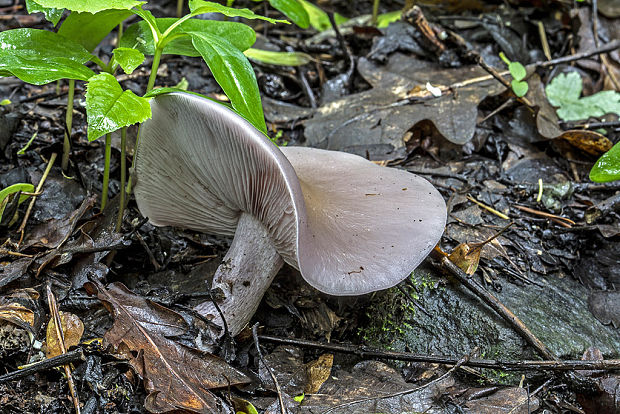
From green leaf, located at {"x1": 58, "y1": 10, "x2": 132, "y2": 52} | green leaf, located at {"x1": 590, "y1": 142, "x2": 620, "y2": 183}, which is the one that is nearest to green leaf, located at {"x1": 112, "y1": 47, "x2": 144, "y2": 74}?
green leaf, located at {"x1": 58, "y1": 10, "x2": 132, "y2": 52}

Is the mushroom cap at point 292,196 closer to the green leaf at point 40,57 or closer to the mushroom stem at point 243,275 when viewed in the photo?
the mushroom stem at point 243,275

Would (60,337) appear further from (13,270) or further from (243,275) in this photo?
(243,275)

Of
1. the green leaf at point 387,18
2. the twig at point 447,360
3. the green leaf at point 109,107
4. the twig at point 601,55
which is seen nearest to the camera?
the green leaf at point 109,107

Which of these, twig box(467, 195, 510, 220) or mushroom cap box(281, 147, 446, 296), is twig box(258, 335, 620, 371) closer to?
mushroom cap box(281, 147, 446, 296)

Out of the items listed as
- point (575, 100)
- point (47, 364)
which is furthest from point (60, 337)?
point (575, 100)

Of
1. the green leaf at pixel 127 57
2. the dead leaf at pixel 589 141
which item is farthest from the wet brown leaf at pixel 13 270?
the dead leaf at pixel 589 141

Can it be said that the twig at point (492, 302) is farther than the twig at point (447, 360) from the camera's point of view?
Yes
